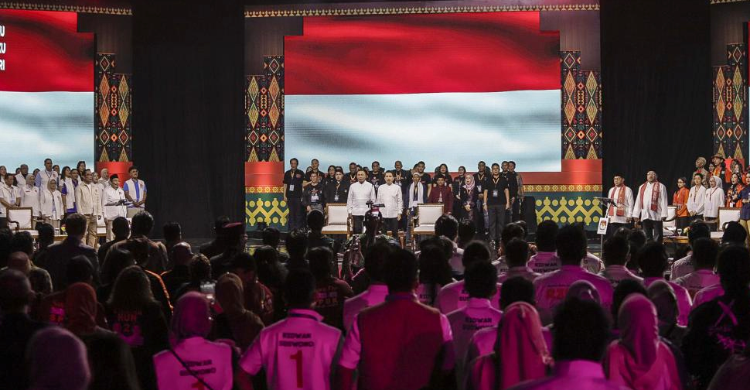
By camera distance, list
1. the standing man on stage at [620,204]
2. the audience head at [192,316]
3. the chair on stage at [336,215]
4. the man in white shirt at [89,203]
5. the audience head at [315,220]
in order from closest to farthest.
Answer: the audience head at [192,316]
the audience head at [315,220]
the standing man on stage at [620,204]
the chair on stage at [336,215]
the man in white shirt at [89,203]

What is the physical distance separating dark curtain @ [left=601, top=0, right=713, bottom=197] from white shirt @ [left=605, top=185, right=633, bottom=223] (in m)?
0.99

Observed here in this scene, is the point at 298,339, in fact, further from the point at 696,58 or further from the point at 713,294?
the point at 696,58

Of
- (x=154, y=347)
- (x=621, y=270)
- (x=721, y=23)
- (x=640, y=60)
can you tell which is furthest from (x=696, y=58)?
(x=154, y=347)

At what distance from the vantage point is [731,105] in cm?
1745

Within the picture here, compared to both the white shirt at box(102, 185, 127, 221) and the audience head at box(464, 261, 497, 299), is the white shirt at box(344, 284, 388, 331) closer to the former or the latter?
the audience head at box(464, 261, 497, 299)

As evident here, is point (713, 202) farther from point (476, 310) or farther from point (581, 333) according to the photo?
point (581, 333)

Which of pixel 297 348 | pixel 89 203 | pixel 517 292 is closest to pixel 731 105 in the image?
pixel 89 203

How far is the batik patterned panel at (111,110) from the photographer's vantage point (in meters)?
18.7

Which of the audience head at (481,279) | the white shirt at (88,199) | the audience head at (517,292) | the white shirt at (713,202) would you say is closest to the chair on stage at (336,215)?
the white shirt at (88,199)

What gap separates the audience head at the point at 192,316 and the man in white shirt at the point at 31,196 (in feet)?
46.1

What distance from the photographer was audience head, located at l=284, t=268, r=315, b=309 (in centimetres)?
350

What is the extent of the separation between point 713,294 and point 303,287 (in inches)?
82.2

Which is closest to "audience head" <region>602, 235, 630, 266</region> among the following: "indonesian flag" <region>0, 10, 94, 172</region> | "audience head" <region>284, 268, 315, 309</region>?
"audience head" <region>284, 268, 315, 309</region>

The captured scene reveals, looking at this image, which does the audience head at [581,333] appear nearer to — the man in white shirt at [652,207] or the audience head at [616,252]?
the audience head at [616,252]
